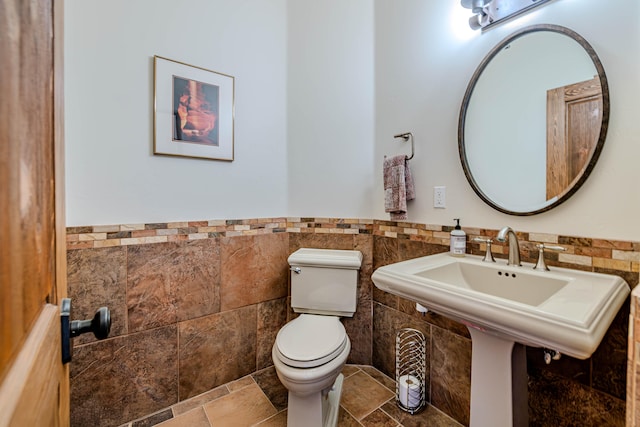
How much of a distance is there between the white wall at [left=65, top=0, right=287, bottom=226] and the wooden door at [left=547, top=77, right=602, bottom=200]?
1.45 m

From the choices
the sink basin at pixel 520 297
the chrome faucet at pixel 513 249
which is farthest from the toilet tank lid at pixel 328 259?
the chrome faucet at pixel 513 249

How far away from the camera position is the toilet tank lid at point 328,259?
65.0 inches

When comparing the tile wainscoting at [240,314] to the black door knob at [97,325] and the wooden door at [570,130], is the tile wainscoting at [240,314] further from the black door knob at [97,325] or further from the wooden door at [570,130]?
the black door knob at [97,325]

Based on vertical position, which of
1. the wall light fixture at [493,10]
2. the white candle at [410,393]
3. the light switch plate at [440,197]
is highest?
the wall light fixture at [493,10]

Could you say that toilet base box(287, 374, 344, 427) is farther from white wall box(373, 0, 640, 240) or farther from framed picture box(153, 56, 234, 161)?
framed picture box(153, 56, 234, 161)

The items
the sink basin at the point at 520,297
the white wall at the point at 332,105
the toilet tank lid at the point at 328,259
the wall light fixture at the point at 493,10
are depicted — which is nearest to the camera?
the sink basin at the point at 520,297

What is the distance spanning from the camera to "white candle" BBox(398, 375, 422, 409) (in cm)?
146

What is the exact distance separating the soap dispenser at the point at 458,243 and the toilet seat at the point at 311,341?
69 cm

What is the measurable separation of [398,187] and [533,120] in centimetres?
65

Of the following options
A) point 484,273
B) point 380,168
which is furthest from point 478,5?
point 484,273

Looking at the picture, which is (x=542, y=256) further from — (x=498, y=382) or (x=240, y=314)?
(x=240, y=314)

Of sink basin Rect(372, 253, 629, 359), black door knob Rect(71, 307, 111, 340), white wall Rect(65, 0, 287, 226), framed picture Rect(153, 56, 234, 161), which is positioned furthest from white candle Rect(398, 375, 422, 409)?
framed picture Rect(153, 56, 234, 161)

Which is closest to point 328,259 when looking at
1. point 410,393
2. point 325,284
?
point 325,284

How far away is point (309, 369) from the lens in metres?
1.16
